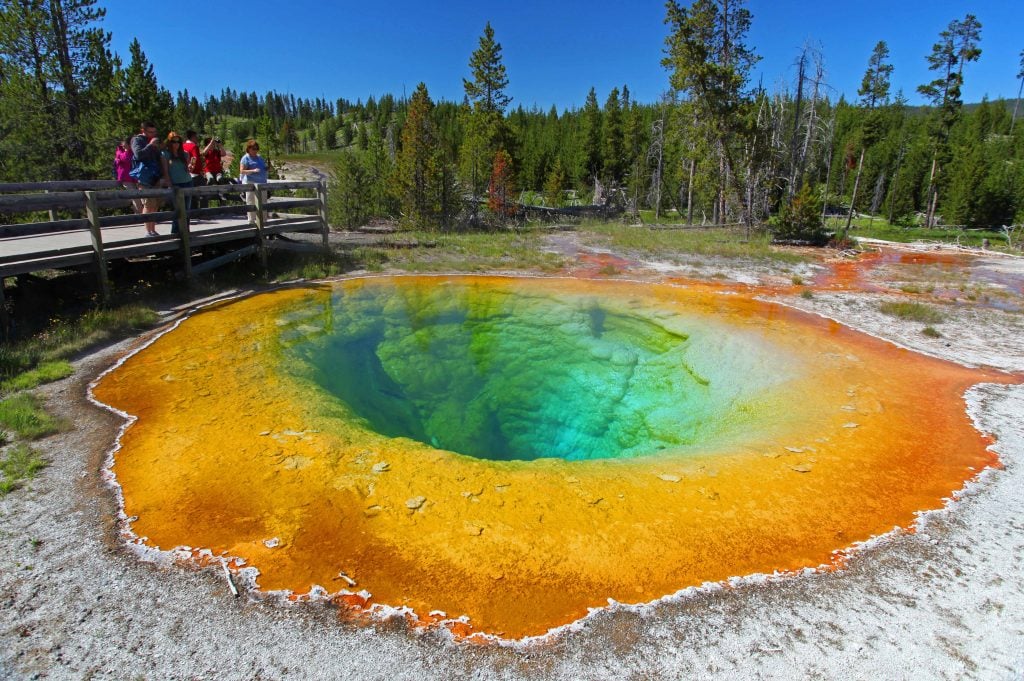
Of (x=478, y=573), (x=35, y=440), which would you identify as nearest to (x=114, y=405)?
(x=35, y=440)

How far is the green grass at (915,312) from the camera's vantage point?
10.3 m

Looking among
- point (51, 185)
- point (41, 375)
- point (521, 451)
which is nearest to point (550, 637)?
point (521, 451)

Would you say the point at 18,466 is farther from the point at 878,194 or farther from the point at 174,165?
the point at 878,194

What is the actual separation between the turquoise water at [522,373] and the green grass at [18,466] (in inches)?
107

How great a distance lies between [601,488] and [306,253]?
11.5 metres

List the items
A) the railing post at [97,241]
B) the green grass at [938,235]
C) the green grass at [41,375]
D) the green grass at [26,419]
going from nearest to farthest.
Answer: the green grass at [26,419] < the green grass at [41,375] < the railing post at [97,241] < the green grass at [938,235]

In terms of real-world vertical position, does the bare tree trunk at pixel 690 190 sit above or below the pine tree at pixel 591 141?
below

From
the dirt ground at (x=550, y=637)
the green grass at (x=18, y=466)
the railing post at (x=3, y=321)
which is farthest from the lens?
the railing post at (x=3, y=321)

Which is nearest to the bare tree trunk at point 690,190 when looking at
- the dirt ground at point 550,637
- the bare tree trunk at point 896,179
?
the bare tree trunk at point 896,179

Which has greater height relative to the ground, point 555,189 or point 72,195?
point 555,189

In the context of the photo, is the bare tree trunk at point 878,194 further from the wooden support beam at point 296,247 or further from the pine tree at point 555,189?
the wooden support beam at point 296,247

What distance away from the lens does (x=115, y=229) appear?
39.7ft

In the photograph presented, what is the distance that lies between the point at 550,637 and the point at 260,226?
11.5 metres

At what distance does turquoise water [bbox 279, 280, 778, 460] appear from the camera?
7145mm
